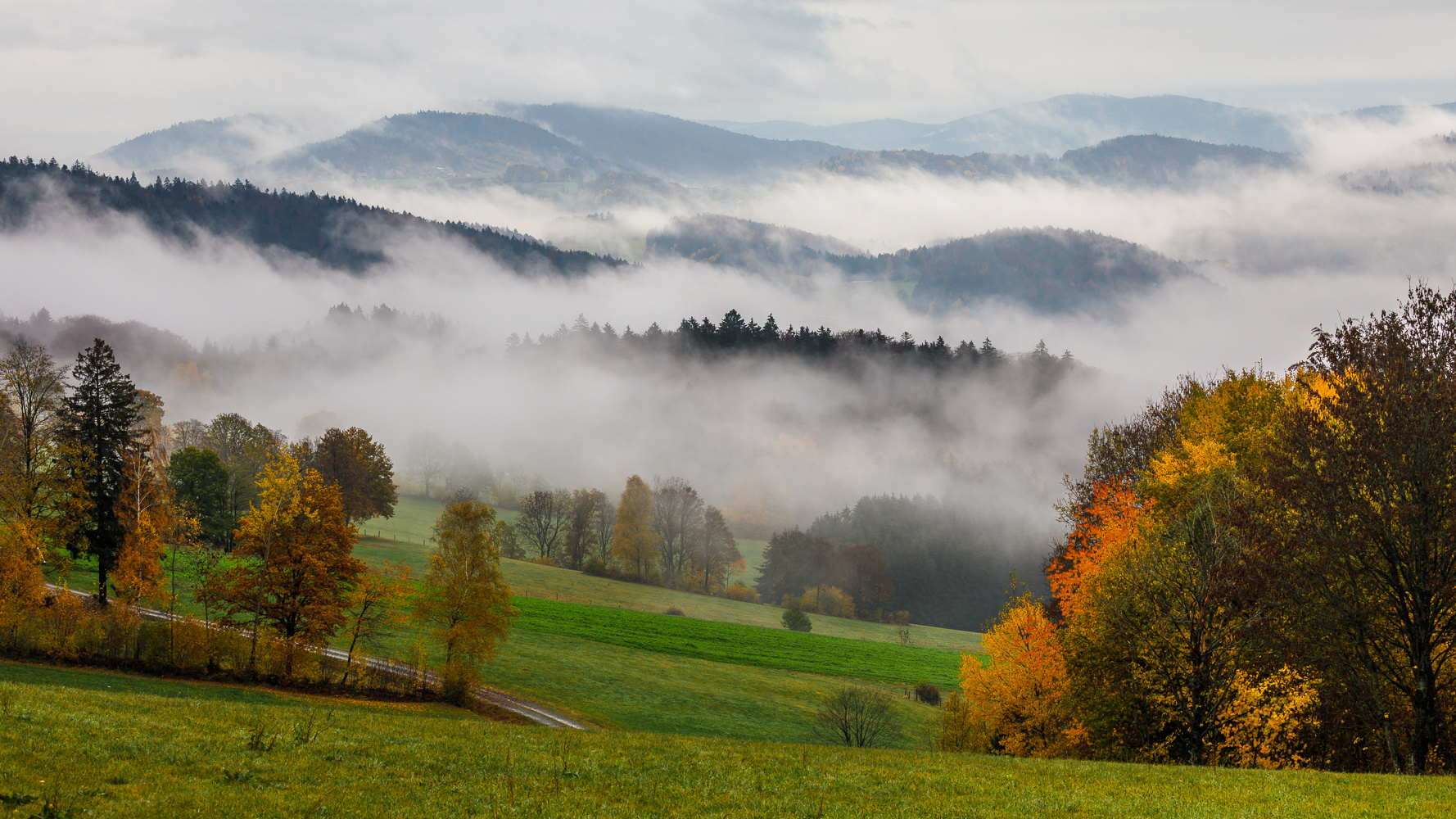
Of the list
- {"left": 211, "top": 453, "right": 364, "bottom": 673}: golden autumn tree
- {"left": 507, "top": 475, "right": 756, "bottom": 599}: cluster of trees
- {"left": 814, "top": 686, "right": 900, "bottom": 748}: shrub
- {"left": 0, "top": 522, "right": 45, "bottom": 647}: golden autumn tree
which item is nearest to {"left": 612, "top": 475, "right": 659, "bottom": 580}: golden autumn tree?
{"left": 507, "top": 475, "right": 756, "bottom": 599}: cluster of trees

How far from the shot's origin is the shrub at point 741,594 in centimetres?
12800

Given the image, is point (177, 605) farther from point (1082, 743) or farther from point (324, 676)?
point (1082, 743)

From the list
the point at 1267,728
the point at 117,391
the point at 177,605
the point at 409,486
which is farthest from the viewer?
the point at 409,486

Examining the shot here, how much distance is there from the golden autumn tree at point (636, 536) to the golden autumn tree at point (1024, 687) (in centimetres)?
8033

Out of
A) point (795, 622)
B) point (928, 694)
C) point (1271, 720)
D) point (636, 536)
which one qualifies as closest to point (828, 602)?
point (795, 622)

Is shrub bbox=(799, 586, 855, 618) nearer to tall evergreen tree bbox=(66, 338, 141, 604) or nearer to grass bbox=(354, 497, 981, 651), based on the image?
grass bbox=(354, 497, 981, 651)

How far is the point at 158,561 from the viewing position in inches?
2040

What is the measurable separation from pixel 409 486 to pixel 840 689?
415 feet

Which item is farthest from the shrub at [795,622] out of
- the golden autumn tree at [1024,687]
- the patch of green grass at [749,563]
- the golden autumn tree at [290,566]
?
the golden autumn tree at [290,566]

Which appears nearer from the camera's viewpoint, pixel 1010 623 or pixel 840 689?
pixel 1010 623

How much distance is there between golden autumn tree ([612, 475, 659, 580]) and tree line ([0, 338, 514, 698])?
212 feet

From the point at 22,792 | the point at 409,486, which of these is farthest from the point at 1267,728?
the point at 409,486

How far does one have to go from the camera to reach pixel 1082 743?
A: 1475 inches

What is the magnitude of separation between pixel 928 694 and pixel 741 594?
2320 inches
